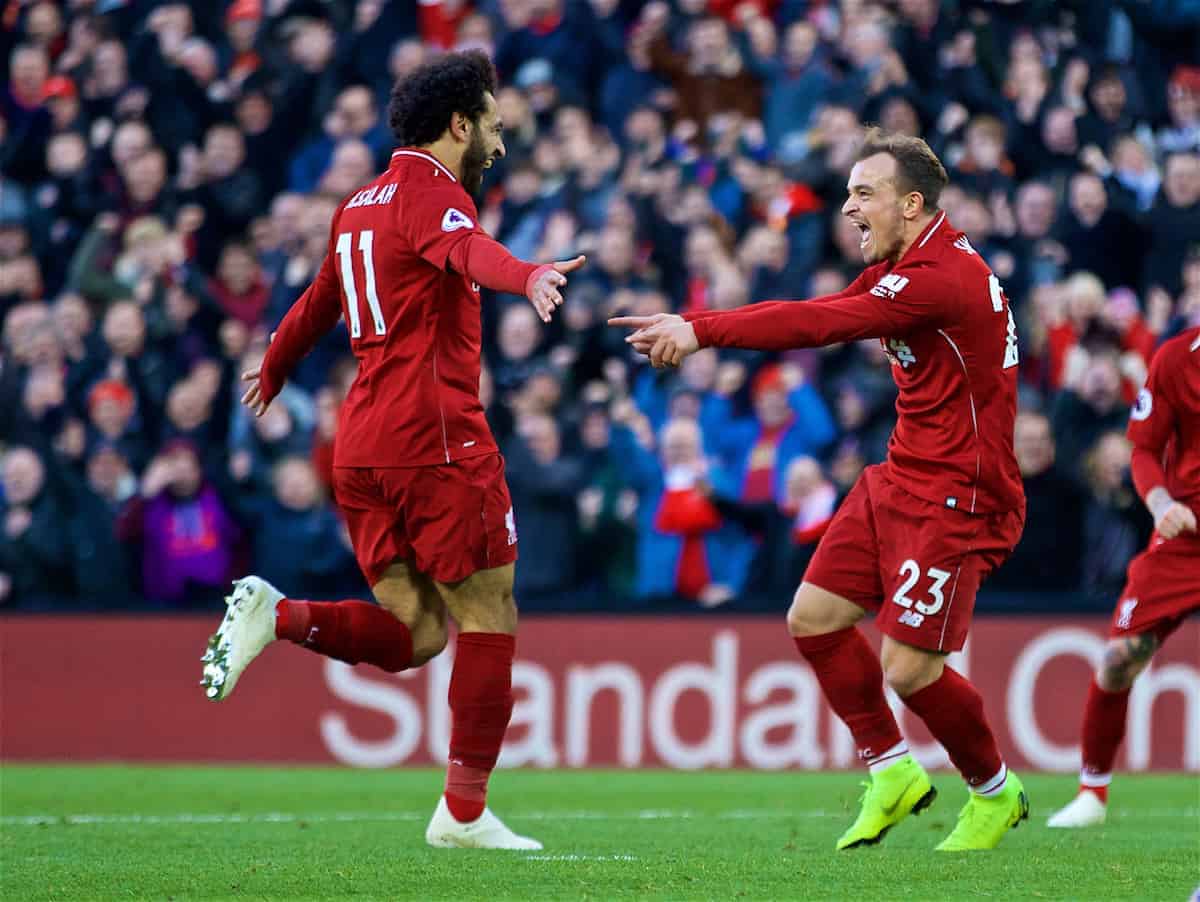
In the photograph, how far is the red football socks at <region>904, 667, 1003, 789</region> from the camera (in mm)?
6020

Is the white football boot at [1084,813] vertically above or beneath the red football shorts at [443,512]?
beneath

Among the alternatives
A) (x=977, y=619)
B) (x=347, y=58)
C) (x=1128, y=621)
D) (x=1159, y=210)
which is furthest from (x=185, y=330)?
(x=1128, y=621)

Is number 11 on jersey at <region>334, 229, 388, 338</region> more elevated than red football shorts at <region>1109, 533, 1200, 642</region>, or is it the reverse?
number 11 on jersey at <region>334, 229, 388, 338</region>

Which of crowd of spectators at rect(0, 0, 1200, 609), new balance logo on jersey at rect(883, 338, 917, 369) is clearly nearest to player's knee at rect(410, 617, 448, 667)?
new balance logo on jersey at rect(883, 338, 917, 369)

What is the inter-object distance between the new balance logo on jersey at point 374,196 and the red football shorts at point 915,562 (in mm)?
1798

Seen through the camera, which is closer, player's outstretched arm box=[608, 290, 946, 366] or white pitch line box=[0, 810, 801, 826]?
player's outstretched arm box=[608, 290, 946, 366]

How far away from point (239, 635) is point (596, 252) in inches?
244

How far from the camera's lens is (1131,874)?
217 inches

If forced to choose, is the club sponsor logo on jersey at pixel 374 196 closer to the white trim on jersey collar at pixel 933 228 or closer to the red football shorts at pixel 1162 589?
the white trim on jersey collar at pixel 933 228

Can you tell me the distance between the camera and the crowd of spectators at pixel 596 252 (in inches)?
420

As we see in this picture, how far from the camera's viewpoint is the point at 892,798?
6.09 metres

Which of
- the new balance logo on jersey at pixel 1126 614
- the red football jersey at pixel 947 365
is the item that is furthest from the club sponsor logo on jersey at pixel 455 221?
the new balance logo on jersey at pixel 1126 614

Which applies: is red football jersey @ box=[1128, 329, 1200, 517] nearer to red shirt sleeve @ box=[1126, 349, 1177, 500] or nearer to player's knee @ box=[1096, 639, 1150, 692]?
red shirt sleeve @ box=[1126, 349, 1177, 500]

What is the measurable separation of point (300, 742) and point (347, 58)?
4.98 m
